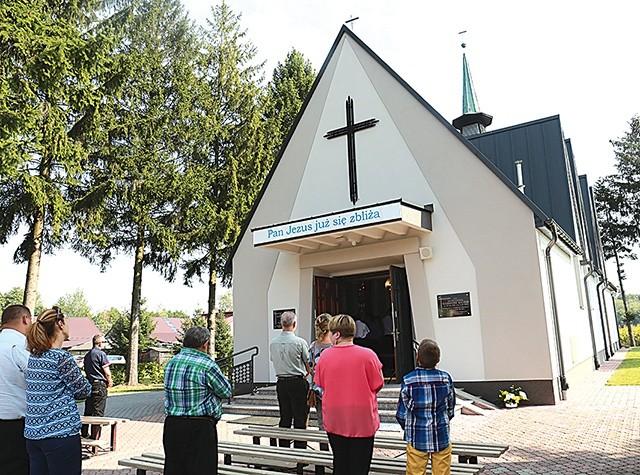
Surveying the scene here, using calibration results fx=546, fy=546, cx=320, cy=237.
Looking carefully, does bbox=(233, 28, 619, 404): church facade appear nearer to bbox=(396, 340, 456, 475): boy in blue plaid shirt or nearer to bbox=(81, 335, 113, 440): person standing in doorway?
bbox=(81, 335, 113, 440): person standing in doorway

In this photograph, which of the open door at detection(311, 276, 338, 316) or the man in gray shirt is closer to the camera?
the man in gray shirt

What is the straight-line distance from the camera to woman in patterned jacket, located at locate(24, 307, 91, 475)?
3.83m

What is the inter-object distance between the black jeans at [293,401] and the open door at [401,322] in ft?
17.7

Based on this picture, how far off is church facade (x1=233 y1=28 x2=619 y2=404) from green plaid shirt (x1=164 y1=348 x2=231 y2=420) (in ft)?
23.4

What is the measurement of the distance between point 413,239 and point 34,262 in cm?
1145

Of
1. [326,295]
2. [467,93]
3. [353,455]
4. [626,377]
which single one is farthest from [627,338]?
[353,455]

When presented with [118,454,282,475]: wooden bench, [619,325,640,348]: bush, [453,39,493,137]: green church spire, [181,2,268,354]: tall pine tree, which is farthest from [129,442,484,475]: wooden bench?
[619,325,640,348]: bush

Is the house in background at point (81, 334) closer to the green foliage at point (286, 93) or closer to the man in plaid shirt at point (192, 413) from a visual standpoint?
the green foliage at point (286, 93)

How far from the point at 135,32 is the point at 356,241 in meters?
14.9

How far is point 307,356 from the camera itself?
6688 millimetres

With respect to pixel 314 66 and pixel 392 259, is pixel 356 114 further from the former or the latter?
pixel 314 66

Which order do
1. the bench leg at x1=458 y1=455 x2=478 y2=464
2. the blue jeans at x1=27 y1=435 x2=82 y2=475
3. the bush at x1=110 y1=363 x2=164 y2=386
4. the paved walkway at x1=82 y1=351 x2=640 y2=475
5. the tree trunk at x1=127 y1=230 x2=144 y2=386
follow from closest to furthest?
the blue jeans at x1=27 y1=435 x2=82 y2=475 → the bench leg at x1=458 y1=455 x2=478 y2=464 → the paved walkway at x1=82 y1=351 x2=640 y2=475 → the tree trunk at x1=127 y1=230 x2=144 y2=386 → the bush at x1=110 y1=363 x2=164 y2=386

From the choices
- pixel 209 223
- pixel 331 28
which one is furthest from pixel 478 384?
pixel 209 223

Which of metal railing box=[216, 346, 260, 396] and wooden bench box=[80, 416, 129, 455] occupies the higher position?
metal railing box=[216, 346, 260, 396]
